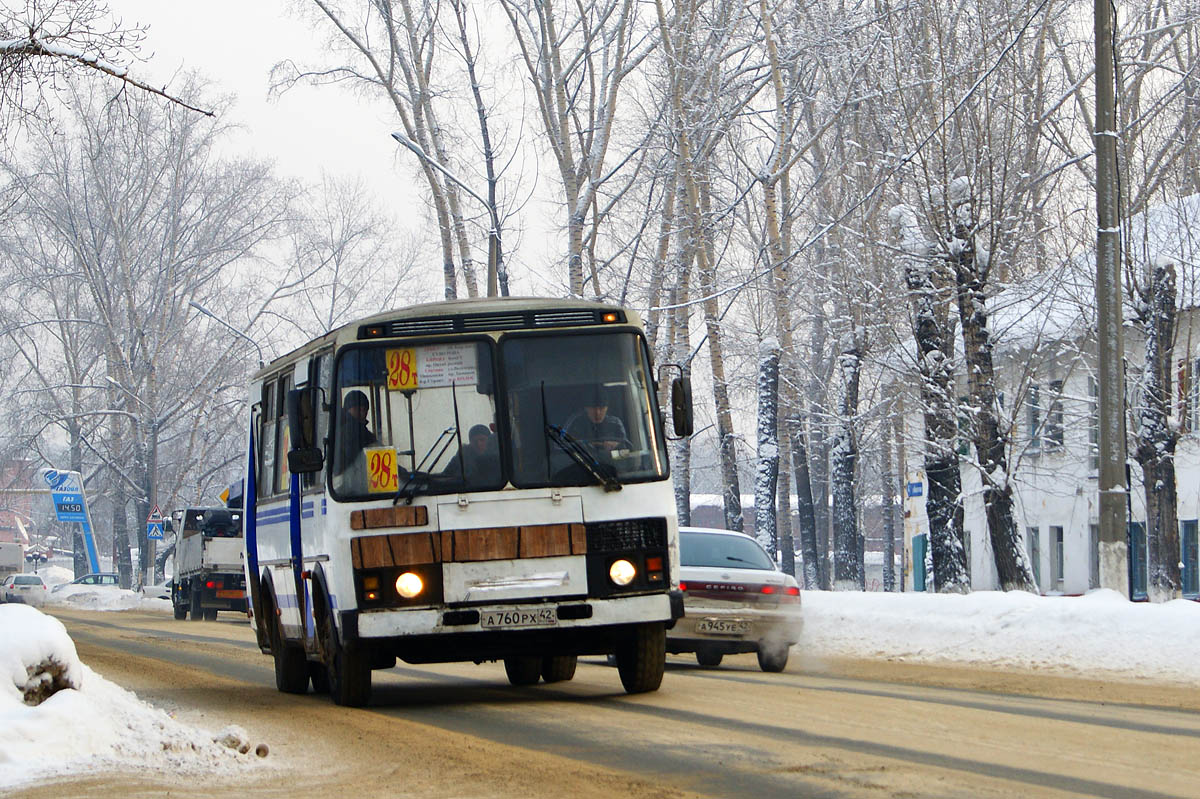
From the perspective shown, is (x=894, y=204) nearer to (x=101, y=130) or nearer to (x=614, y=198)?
(x=614, y=198)

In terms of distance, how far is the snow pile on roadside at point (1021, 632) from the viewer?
17750 millimetres

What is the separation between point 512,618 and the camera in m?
12.3

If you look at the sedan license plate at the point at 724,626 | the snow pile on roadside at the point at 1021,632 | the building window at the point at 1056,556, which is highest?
the sedan license plate at the point at 724,626

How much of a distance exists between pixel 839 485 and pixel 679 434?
32.4 meters

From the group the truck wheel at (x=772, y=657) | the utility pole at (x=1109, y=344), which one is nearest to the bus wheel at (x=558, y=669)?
the truck wheel at (x=772, y=657)

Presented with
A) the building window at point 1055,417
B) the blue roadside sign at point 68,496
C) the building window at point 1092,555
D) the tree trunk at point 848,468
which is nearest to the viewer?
the building window at point 1055,417

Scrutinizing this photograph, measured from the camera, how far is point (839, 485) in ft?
147

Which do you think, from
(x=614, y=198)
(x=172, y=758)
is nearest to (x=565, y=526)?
(x=172, y=758)

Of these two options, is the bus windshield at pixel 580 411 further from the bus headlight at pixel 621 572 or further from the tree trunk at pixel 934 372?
the tree trunk at pixel 934 372

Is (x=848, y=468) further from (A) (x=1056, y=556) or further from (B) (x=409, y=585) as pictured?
(B) (x=409, y=585)

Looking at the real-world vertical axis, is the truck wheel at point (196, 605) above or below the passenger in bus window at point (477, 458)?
below

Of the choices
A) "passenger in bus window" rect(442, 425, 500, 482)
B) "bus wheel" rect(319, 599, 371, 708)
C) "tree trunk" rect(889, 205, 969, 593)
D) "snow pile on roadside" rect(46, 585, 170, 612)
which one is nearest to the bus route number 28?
"passenger in bus window" rect(442, 425, 500, 482)

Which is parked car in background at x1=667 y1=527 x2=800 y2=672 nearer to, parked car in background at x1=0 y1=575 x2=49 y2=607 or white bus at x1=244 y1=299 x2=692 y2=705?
white bus at x1=244 y1=299 x2=692 y2=705

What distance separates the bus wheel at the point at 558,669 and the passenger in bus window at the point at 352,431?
3.69m
